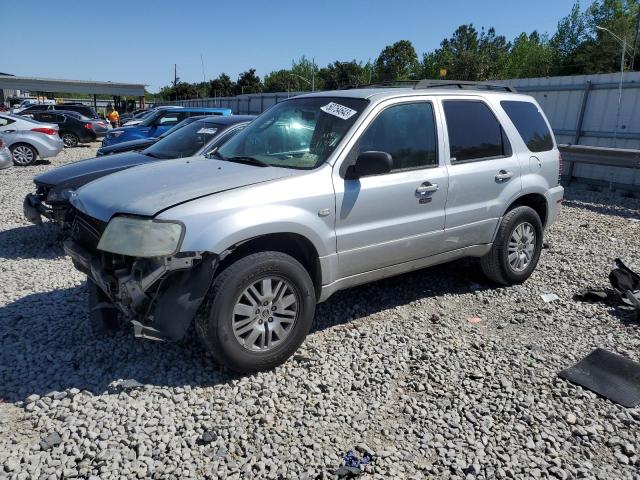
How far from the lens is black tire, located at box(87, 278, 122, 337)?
12.2 feet

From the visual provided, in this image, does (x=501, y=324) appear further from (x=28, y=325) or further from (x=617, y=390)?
(x=28, y=325)

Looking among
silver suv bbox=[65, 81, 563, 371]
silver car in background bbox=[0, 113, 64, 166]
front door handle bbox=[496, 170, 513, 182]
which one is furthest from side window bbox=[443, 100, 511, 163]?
silver car in background bbox=[0, 113, 64, 166]

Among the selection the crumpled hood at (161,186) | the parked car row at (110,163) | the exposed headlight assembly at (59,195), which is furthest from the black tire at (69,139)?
the crumpled hood at (161,186)

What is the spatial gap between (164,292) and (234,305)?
1.49 feet

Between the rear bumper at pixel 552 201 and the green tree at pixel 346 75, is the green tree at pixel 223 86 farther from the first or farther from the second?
the rear bumper at pixel 552 201

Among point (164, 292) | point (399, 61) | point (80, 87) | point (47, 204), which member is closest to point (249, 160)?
point (164, 292)

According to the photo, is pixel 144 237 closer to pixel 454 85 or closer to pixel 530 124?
pixel 454 85

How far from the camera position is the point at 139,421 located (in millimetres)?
3010

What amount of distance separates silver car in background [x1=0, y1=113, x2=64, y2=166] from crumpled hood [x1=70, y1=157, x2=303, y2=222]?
42.6ft

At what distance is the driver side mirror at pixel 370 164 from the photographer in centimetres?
361

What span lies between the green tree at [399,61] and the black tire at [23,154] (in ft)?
178

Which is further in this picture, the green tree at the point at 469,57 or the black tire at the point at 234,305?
the green tree at the point at 469,57

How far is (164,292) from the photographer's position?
125 inches

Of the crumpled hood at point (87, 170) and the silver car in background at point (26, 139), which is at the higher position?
the crumpled hood at point (87, 170)
